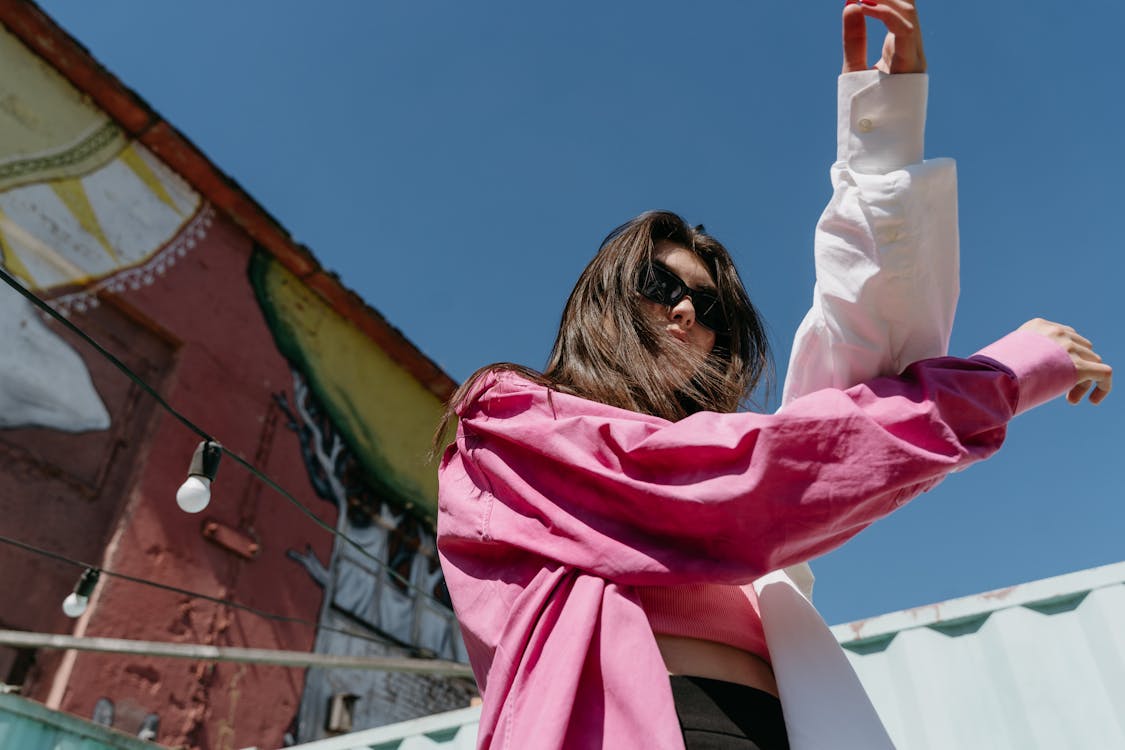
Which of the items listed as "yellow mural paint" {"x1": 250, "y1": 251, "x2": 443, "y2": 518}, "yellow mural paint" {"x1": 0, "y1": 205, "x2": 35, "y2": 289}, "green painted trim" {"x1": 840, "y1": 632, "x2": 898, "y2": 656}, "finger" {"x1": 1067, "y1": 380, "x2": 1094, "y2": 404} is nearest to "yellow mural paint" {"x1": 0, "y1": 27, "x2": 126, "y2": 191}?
"yellow mural paint" {"x1": 0, "y1": 205, "x2": 35, "y2": 289}

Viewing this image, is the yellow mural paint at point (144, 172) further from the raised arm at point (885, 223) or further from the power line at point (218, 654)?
the raised arm at point (885, 223)

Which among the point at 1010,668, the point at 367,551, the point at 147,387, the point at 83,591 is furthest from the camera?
the point at 367,551

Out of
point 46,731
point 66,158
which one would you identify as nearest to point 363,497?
point 66,158

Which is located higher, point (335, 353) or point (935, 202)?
point (335, 353)

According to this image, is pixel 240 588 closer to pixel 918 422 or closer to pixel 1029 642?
pixel 1029 642

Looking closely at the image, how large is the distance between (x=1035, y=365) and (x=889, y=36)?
1.61ft

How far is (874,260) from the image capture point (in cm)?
111

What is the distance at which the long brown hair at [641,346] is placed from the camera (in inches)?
51.2

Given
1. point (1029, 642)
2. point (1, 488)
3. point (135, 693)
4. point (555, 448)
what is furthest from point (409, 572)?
point (555, 448)

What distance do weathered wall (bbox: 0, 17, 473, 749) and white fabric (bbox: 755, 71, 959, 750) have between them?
474 cm

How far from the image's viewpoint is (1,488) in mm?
6074

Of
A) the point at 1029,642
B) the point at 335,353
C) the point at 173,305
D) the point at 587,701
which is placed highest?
the point at 335,353

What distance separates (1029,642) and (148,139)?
836 cm

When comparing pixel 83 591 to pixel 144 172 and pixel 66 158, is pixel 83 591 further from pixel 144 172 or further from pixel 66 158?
pixel 144 172
